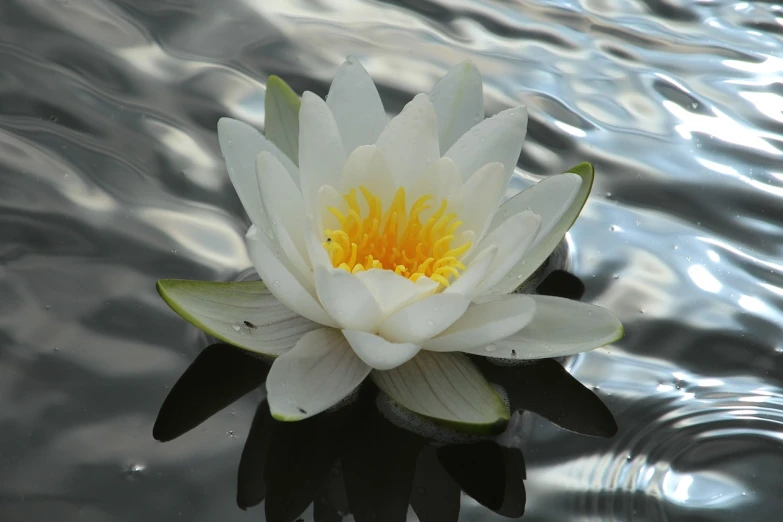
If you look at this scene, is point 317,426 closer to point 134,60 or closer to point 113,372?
point 113,372

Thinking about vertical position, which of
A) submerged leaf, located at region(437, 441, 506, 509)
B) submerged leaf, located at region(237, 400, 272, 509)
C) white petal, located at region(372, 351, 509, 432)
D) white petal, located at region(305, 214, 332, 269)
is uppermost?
white petal, located at region(305, 214, 332, 269)

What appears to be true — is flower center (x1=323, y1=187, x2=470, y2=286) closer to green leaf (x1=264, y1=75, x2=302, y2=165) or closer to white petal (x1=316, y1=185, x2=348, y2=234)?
white petal (x1=316, y1=185, x2=348, y2=234)

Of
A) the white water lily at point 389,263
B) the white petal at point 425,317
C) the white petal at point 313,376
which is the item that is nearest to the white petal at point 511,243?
the white water lily at point 389,263

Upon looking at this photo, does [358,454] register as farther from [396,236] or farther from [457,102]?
[457,102]

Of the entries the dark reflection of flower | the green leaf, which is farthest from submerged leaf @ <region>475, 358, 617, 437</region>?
the green leaf

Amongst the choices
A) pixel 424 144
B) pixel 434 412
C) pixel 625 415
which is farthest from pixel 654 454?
pixel 424 144

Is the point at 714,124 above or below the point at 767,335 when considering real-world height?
above

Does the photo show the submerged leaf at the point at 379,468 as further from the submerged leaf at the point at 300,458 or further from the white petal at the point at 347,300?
the white petal at the point at 347,300
